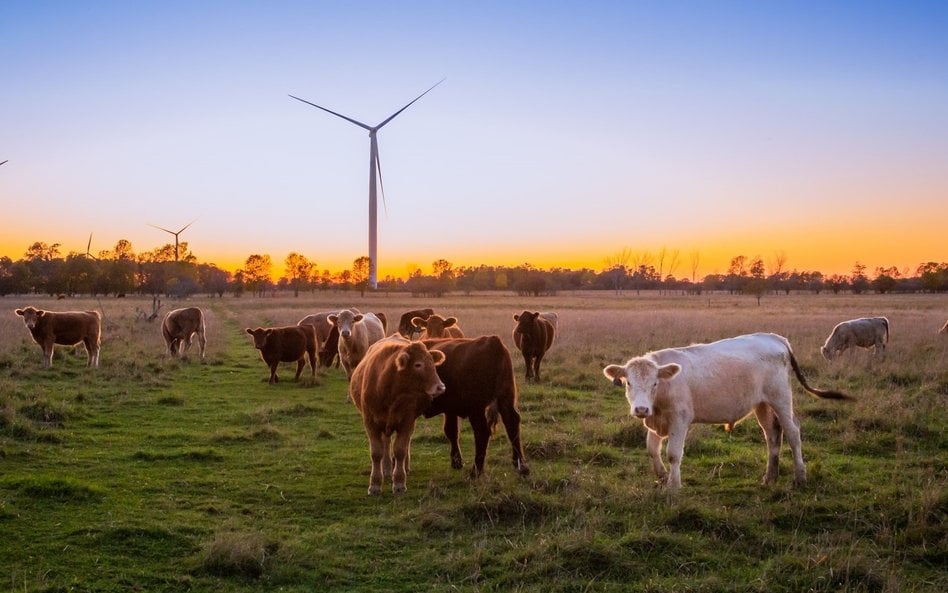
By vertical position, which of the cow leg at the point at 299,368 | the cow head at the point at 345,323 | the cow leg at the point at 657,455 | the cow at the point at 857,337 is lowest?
the cow leg at the point at 299,368

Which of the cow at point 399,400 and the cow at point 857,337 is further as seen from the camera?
the cow at point 857,337

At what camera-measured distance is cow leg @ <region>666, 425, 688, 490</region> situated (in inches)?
305

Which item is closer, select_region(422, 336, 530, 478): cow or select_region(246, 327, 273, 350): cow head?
select_region(422, 336, 530, 478): cow

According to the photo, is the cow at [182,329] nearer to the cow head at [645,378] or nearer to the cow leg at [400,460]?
the cow leg at [400,460]

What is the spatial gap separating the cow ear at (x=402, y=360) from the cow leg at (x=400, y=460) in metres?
0.66

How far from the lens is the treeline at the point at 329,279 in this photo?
80.7 meters

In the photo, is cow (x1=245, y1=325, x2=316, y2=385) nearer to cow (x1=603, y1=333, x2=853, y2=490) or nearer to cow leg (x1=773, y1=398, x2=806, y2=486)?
cow (x1=603, y1=333, x2=853, y2=490)

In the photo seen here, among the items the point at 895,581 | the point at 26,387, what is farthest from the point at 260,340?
the point at 895,581

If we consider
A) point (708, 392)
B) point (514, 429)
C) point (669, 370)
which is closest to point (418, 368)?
point (514, 429)

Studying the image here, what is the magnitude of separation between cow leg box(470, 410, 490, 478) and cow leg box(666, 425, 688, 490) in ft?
6.77

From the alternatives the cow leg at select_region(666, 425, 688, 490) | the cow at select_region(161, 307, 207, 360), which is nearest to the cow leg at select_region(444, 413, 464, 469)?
the cow leg at select_region(666, 425, 688, 490)

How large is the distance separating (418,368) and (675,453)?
9.37 feet

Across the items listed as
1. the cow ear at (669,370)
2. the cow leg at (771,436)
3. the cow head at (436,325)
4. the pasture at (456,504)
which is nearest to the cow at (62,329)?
the pasture at (456,504)

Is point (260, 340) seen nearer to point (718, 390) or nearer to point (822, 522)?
point (718, 390)
